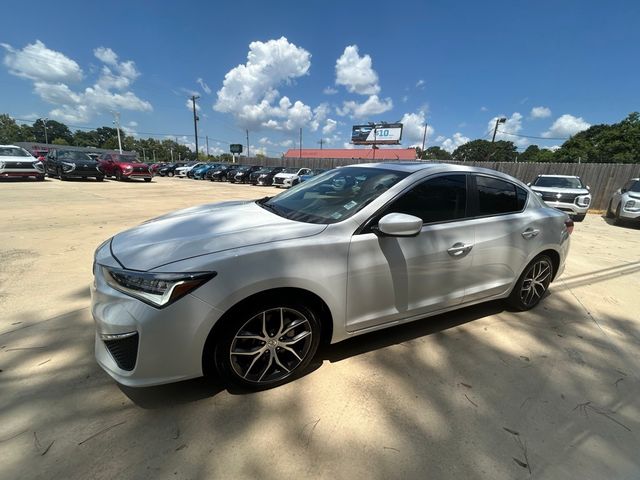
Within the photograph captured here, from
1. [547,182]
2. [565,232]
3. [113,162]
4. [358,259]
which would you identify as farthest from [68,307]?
[113,162]

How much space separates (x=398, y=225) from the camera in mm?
2178

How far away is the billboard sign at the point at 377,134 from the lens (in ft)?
164

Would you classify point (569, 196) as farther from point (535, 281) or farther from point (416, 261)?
point (416, 261)

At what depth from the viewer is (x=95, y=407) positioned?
1996mm

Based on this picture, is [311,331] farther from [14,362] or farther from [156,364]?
[14,362]

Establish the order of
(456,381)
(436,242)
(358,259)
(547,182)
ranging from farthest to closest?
(547,182), (436,242), (456,381), (358,259)

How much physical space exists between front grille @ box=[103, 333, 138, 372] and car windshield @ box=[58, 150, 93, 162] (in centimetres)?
1936

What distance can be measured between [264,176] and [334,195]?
21.5m

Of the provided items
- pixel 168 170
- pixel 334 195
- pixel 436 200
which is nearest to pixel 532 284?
pixel 436 200

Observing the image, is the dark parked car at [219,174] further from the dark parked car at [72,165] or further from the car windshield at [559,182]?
the car windshield at [559,182]

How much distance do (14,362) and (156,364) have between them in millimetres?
1417

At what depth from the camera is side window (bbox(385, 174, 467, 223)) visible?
251cm

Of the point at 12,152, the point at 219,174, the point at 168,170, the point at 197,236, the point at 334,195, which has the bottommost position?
the point at 168,170

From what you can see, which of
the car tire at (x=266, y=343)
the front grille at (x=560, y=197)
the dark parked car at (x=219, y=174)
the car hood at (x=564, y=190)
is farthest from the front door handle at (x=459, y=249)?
the dark parked car at (x=219, y=174)
